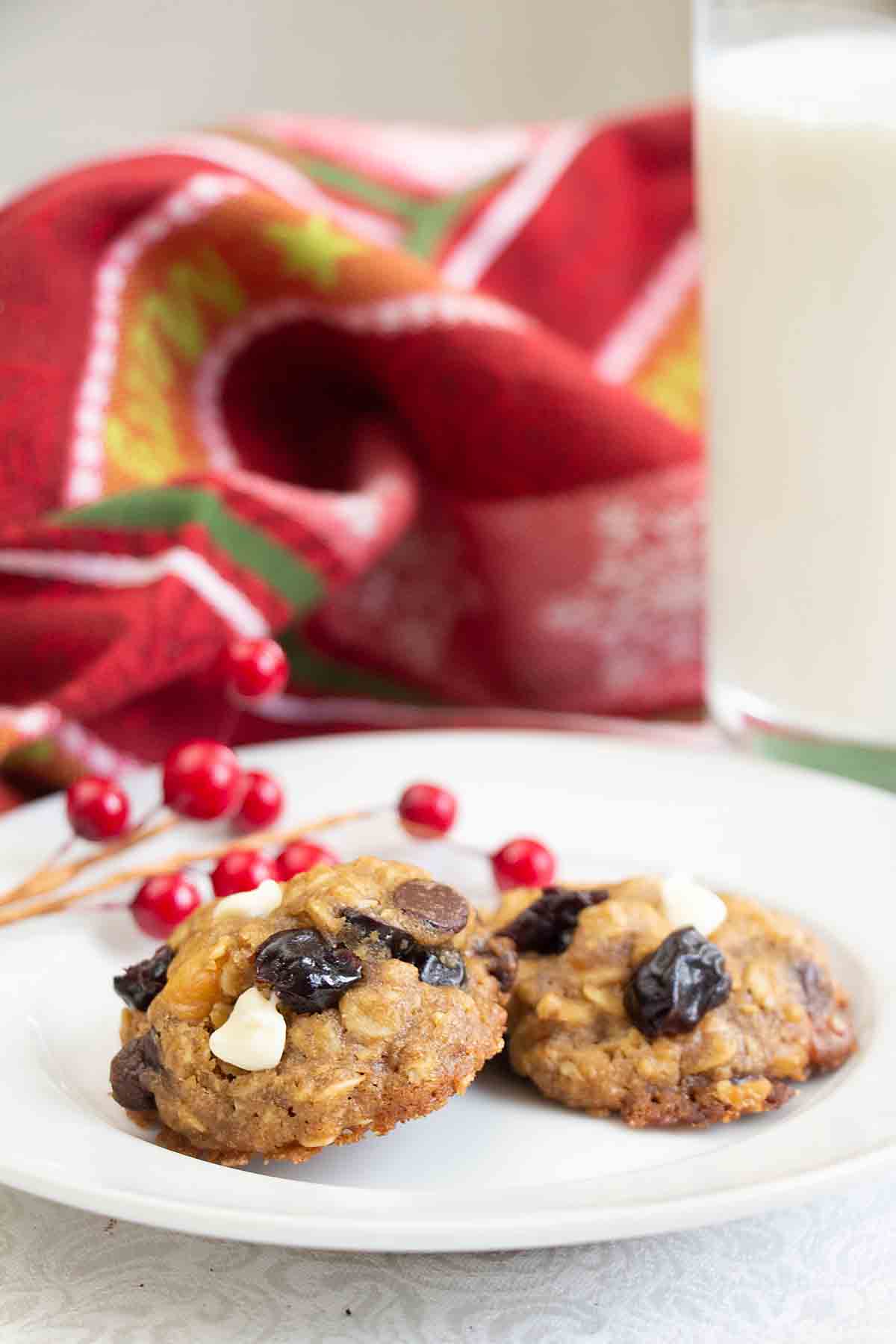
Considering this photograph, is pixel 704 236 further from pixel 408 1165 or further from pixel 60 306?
pixel 408 1165

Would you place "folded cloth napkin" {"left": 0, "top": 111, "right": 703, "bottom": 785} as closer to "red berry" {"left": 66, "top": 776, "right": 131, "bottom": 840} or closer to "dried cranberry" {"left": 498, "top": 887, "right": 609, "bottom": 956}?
"red berry" {"left": 66, "top": 776, "right": 131, "bottom": 840}

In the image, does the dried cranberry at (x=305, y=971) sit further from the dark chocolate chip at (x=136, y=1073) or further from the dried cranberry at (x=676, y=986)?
the dried cranberry at (x=676, y=986)

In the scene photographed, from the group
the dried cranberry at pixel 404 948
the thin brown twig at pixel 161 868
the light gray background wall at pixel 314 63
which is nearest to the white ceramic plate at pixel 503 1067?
the thin brown twig at pixel 161 868

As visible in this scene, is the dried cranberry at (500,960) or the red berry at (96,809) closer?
the dried cranberry at (500,960)

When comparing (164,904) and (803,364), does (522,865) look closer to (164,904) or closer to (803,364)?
(164,904)

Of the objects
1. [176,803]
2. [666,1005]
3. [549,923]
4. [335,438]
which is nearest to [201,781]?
[176,803]

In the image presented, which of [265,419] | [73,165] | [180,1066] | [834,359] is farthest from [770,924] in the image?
[73,165]

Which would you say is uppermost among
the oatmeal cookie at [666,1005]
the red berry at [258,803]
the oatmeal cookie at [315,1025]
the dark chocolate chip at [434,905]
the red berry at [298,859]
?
the dark chocolate chip at [434,905]

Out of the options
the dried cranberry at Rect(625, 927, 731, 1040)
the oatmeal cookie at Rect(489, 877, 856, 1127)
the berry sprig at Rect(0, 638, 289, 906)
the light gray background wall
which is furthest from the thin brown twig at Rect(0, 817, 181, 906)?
the light gray background wall
